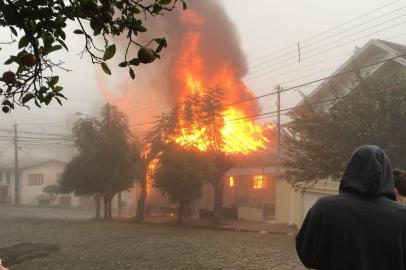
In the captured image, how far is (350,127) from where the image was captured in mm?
13695

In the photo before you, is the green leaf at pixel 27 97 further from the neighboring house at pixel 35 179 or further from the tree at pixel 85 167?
the neighboring house at pixel 35 179

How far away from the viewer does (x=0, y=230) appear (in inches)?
870

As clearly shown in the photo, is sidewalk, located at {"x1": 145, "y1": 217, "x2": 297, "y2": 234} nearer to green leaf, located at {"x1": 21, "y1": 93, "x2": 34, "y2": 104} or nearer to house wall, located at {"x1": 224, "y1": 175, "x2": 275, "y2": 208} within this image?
house wall, located at {"x1": 224, "y1": 175, "x2": 275, "y2": 208}

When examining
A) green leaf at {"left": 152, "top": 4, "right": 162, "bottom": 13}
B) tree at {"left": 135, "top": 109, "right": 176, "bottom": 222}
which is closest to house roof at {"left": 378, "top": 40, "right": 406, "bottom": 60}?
tree at {"left": 135, "top": 109, "right": 176, "bottom": 222}

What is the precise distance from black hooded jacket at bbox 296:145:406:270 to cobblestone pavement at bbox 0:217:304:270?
966cm

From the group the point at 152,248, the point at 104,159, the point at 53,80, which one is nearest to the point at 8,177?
the point at 104,159

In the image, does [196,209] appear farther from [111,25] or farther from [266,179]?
[111,25]

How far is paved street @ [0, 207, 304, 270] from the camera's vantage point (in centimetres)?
1293

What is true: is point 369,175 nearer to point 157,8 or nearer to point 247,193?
point 157,8

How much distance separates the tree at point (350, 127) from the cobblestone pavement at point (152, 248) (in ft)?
9.84

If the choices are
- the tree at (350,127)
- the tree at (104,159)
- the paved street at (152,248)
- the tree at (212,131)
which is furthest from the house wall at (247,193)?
the tree at (350,127)

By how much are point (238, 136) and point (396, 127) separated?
16.1 metres

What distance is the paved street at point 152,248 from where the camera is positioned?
42.4ft

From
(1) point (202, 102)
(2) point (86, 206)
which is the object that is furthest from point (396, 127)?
(2) point (86, 206)
